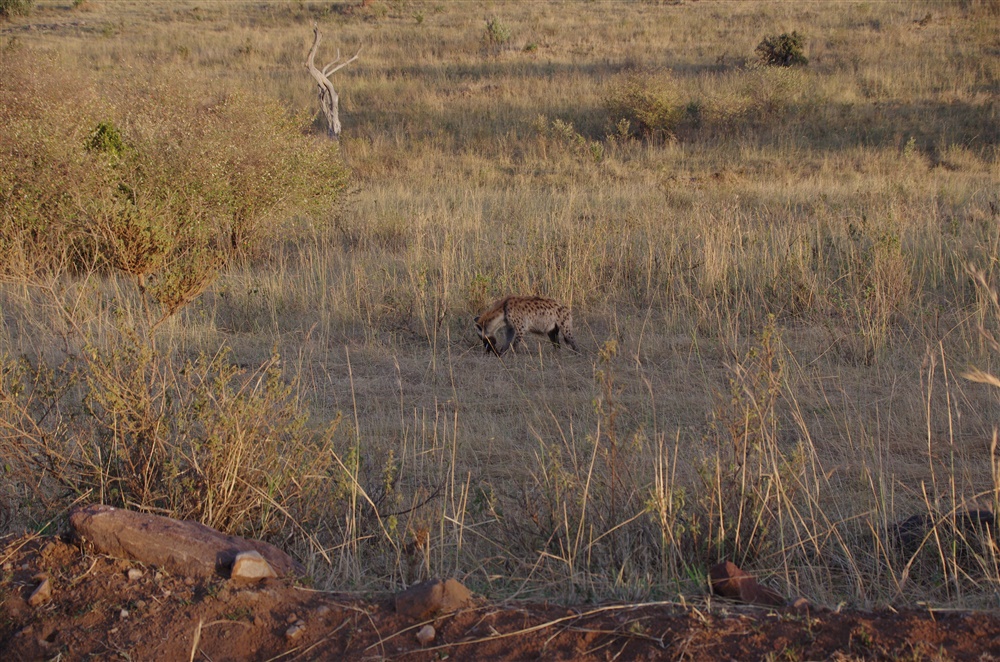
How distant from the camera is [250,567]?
327 centimetres

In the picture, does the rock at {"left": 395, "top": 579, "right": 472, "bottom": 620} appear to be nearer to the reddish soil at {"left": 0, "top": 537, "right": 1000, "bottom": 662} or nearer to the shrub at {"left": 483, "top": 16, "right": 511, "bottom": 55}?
the reddish soil at {"left": 0, "top": 537, "right": 1000, "bottom": 662}

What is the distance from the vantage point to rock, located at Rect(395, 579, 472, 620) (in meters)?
3.01

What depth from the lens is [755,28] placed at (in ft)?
97.8

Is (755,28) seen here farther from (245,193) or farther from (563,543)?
(563,543)

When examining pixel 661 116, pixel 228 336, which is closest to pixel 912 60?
pixel 661 116

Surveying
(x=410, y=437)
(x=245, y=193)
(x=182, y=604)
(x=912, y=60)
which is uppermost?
(x=912, y=60)

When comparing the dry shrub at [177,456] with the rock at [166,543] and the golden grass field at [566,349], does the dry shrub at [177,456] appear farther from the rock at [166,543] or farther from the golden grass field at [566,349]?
the rock at [166,543]

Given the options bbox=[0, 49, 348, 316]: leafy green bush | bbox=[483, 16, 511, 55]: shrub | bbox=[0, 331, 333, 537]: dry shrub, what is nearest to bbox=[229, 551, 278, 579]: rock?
bbox=[0, 331, 333, 537]: dry shrub

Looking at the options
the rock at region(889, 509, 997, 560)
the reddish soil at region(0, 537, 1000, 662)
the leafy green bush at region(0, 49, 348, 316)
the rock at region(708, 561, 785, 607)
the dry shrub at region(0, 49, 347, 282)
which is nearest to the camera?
the reddish soil at region(0, 537, 1000, 662)

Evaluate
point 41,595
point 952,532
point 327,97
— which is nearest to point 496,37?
point 327,97

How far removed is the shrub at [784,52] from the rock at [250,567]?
23945mm

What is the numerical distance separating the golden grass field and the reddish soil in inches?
12.5

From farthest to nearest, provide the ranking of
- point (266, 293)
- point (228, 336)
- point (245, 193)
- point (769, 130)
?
1. point (769, 130)
2. point (245, 193)
3. point (266, 293)
4. point (228, 336)

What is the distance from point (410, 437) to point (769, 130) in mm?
16667
